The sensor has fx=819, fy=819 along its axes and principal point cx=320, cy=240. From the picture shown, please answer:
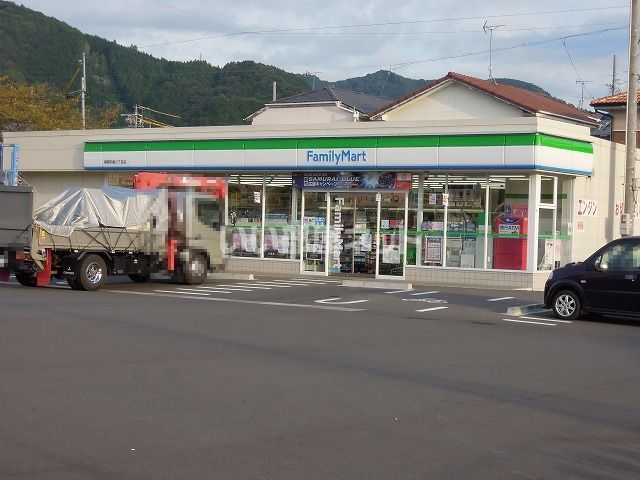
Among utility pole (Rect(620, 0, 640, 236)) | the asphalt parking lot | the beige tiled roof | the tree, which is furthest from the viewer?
the tree

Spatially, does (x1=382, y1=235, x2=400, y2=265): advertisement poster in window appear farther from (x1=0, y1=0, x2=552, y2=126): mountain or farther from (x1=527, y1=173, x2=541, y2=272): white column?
(x1=0, y1=0, x2=552, y2=126): mountain

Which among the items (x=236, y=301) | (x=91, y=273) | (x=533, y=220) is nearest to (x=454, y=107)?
(x=533, y=220)

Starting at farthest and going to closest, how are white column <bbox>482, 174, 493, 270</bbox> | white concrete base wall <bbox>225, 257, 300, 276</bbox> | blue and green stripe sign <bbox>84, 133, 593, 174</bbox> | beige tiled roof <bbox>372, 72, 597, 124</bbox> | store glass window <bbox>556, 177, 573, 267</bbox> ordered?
1. beige tiled roof <bbox>372, 72, 597, 124</bbox>
2. white concrete base wall <bbox>225, 257, 300, 276</bbox>
3. store glass window <bbox>556, 177, 573, 267</bbox>
4. white column <bbox>482, 174, 493, 270</bbox>
5. blue and green stripe sign <bbox>84, 133, 593, 174</bbox>

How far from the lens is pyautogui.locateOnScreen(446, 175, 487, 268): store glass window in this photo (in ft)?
80.4

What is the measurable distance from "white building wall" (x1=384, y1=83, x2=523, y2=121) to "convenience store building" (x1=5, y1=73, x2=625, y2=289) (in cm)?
858

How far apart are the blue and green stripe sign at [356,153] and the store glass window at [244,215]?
31.0 inches

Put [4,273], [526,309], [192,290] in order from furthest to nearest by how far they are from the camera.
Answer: [192,290]
[4,273]
[526,309]

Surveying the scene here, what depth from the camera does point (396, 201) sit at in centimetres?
2577

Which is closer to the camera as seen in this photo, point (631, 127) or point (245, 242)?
point (631, 127)

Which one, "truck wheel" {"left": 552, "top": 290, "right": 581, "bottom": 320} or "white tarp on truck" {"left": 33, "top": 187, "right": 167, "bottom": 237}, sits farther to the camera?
"white tarp on truck" {"left": 33, "top": 187, "right": 167, "bottom": 237}

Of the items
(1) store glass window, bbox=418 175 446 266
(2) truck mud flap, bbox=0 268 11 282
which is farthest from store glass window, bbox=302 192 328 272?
(2) truck mud flap, bbox=0 268 11 282

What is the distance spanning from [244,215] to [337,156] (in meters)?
4.31

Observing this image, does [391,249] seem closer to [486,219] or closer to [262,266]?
[486,219]

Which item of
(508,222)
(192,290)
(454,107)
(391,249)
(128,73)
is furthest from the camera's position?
(128,73)
